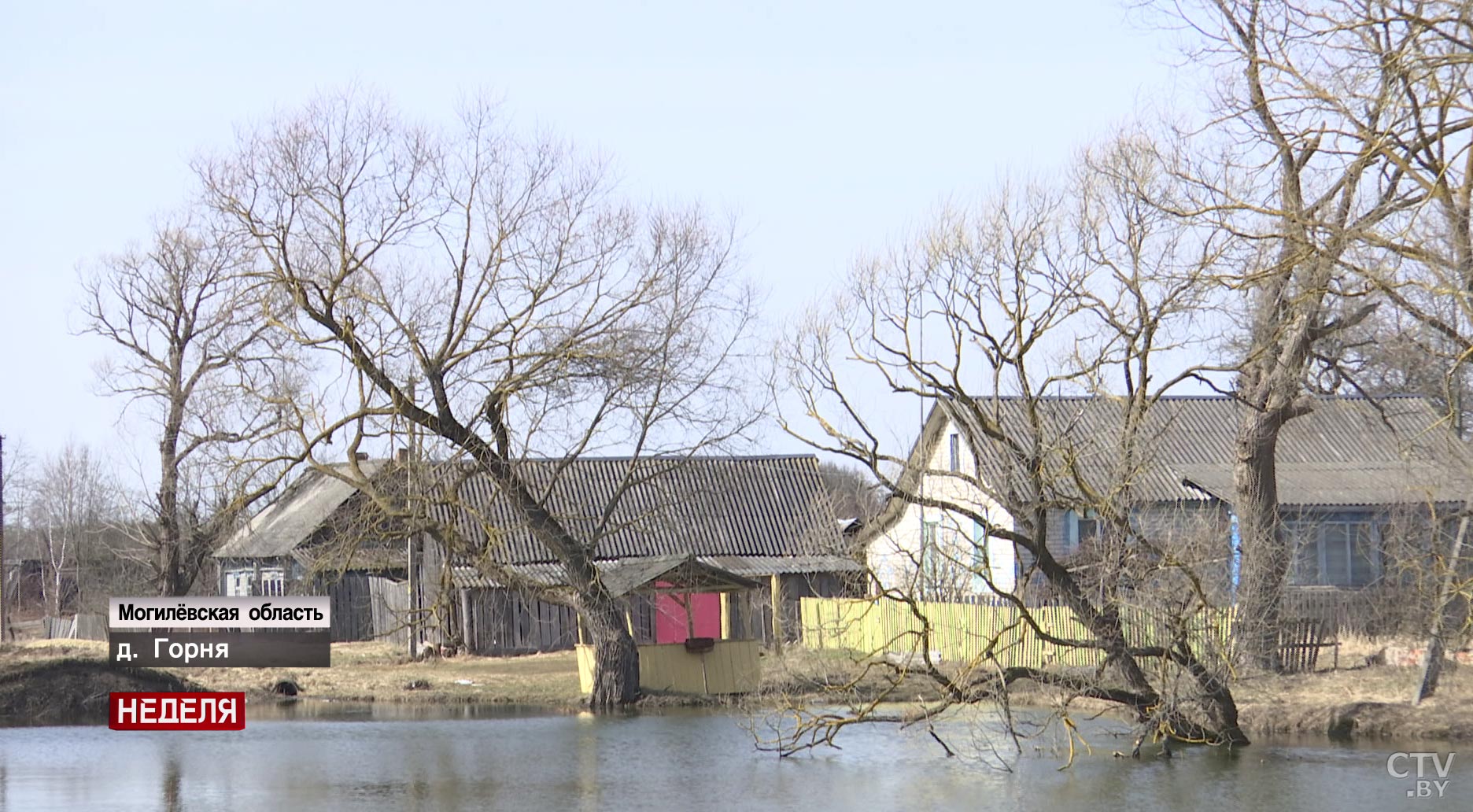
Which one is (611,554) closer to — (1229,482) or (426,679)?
(426,679)

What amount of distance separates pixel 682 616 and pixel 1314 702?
1917 centimetres

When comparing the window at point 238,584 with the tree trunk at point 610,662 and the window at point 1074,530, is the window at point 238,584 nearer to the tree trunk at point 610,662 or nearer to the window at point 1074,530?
the tree trunk at point 610,662

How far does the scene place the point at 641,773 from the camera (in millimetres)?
21375

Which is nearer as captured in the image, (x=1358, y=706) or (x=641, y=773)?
(x=641, y=773)

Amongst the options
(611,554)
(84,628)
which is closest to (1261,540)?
(611,554)

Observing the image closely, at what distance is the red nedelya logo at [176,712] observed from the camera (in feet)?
92.4

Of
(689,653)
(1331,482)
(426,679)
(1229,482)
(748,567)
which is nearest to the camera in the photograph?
(689,653)

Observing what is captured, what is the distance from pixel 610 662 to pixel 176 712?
7.88 meters

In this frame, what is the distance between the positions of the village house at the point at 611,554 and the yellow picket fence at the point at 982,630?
1.05 m

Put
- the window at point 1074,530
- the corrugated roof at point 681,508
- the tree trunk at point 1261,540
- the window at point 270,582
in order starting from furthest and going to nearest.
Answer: the window at point 270,582, the corrugated roof at point 681,508, the window at point 1074,530, the tree trunk at point 1261,540

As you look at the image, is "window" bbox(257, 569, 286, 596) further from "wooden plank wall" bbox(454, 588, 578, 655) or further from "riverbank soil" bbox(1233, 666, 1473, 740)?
"riverbank soil" bbox(1233, 666, 1473, 740)

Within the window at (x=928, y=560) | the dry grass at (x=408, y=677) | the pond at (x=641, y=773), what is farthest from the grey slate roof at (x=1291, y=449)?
the pond at (x=641, y=773)

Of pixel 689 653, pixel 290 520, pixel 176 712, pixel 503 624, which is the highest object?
pixel 290 520

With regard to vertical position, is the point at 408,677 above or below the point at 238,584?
below
